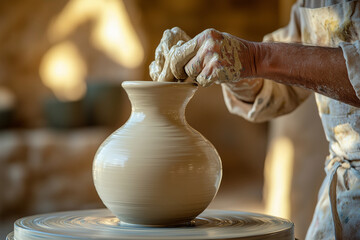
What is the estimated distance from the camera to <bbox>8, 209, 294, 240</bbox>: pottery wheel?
127cm

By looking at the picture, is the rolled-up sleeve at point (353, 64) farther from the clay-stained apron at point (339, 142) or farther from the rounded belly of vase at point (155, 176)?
the rounded belly of vase at point (155, 176)

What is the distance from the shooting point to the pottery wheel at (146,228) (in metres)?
Answer: 1.27

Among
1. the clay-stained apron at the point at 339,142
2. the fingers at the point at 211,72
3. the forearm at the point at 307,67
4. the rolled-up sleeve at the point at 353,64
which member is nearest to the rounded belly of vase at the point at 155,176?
the fingers at the point at 211,72

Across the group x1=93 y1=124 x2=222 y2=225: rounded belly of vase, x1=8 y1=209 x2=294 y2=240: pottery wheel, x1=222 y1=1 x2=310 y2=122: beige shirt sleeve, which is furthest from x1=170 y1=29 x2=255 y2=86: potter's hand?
x1=222 y1=1 x2=310 y2=122: beige shirt sleeve

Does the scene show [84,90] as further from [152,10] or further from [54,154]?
[152,10]

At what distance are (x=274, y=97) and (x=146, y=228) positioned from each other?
0.78 m

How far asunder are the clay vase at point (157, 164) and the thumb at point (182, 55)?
0.05 m

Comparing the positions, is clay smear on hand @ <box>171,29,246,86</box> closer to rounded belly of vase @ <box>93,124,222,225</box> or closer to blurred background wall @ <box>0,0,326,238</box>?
rounded belly of vase @ <box>93,124,222,225</box>

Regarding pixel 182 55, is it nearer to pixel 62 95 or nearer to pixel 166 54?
pixel 166 54

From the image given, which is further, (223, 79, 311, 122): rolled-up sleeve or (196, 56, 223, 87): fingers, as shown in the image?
(223, 79, 311, 122): rolled-up sleeve

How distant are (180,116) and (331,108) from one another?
52 cm

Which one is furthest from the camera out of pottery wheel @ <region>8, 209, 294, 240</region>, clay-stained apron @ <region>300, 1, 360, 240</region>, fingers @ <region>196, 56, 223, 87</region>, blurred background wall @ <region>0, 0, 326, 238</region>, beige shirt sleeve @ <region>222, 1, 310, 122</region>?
blurred background wall @ <region>0, 0, 326, 238</region>

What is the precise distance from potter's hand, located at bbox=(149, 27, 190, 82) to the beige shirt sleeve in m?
0.45

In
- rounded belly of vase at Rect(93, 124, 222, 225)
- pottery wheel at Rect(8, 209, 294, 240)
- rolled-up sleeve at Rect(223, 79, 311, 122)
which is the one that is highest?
rolled-up sleeve at Rect(223, 79, 311, 122)
